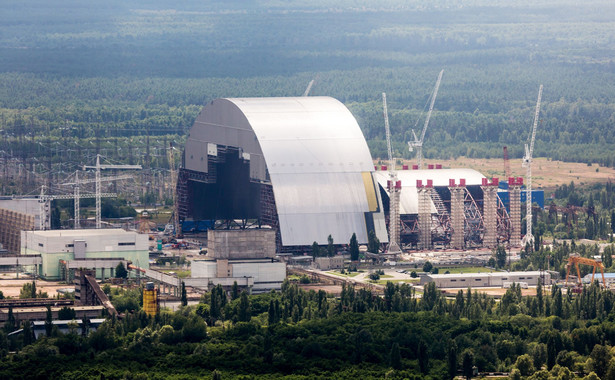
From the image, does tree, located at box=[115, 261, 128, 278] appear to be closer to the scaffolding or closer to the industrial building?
the industrial building

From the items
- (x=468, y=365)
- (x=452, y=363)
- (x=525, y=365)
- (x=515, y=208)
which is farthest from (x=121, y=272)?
(x=525, y=365)

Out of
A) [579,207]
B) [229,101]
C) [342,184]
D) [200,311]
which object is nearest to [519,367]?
[200,311]

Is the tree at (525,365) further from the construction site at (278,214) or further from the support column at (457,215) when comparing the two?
the support column at (457,215)

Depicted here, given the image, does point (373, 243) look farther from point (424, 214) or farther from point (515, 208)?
point (515, 208)

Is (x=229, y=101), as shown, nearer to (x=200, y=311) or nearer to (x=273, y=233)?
(x=273, y=233)

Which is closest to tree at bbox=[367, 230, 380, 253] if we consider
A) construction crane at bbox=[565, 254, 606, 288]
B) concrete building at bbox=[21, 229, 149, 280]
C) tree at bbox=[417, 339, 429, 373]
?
construction crane at bbox=[565, 254, 606, 288]

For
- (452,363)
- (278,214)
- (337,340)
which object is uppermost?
(278,214)
